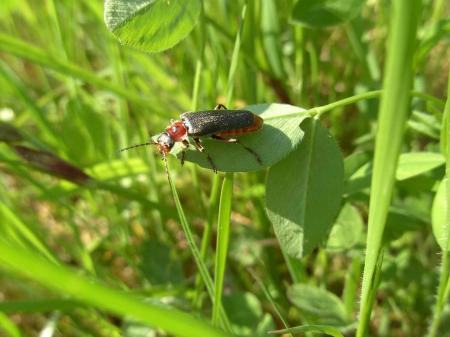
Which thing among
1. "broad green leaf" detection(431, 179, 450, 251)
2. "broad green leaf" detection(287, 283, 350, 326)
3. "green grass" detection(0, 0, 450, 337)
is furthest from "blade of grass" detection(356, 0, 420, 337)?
"broad green leaf" detection(287, 283, 350, 326)

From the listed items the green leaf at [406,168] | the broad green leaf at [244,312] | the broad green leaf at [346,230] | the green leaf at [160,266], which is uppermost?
the green leaf at [406,168]

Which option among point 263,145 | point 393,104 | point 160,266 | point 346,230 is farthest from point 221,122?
point 393,104

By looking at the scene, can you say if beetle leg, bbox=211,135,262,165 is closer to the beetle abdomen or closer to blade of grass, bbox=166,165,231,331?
the beetle abdomen

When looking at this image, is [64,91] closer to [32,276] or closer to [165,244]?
[165,244]

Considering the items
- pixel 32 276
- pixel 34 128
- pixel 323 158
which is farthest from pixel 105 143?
pixel 32 276

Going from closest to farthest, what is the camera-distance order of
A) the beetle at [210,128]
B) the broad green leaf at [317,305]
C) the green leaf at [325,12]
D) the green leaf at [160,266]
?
the beetle at [210,128], the broad green leaf at [317,305], the green leaf at [325,12], the green leaf at [160,266]

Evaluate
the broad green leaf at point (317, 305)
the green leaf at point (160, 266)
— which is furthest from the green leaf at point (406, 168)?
the green leaf at point (160, 266)

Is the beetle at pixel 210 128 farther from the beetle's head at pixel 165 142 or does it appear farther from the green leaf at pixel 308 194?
the green leaf at pixel 308 194
